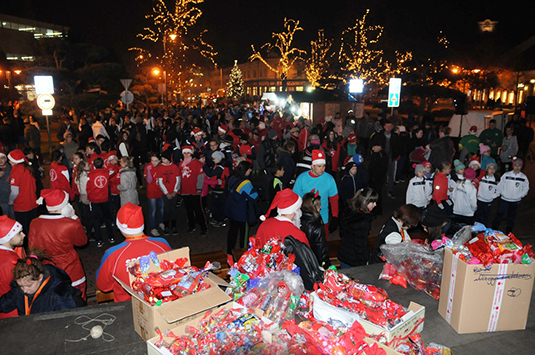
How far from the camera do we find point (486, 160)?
30.0 ft

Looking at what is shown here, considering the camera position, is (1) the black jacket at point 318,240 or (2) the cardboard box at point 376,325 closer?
(2) the cardboard box at point 376,325

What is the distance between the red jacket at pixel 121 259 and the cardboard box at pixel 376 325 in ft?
5.59

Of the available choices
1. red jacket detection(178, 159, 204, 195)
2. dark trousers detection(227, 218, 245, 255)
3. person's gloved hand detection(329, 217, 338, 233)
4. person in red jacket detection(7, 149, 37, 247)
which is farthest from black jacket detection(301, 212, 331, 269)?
person in red jacket detection(7, 149, 37, 247)

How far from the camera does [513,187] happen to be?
314 inches

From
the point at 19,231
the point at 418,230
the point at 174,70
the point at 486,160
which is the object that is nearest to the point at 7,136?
the point at 19,231

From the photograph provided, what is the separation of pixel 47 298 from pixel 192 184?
15.1 ft

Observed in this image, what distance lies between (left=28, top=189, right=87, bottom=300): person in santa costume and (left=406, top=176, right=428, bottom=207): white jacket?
602 centimetres

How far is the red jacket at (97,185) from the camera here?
24.3 feet

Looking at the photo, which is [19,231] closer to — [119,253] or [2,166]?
[119,253]

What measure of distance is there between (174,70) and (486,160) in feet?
104

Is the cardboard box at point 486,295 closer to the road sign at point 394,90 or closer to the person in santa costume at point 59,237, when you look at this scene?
the person in santa costume at point 59,237

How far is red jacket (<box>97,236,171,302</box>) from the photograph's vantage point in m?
3.84

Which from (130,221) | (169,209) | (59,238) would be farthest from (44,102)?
(130,221)

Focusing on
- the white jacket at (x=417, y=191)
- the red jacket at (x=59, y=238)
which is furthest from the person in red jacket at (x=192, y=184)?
the white jacket at (x=417, y=191)
